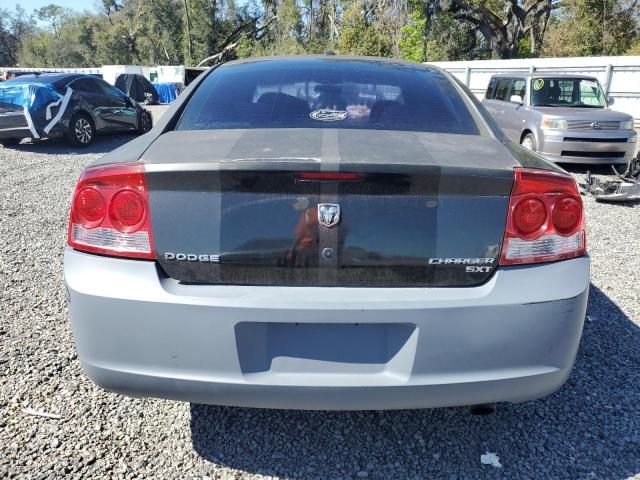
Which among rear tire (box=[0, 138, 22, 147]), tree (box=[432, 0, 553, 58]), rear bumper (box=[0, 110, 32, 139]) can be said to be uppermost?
tree (box=[432, 0, 553, 58])

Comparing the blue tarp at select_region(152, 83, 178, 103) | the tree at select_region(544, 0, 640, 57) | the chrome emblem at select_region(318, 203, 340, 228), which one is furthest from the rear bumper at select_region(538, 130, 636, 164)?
the blue tarp at select_region(152, 83, 178, 103)

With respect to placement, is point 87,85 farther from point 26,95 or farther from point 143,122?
point 143,122

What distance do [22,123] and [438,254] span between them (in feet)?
34.4

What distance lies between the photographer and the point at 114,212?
1.87m

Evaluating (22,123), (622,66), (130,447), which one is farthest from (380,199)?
(622,66)

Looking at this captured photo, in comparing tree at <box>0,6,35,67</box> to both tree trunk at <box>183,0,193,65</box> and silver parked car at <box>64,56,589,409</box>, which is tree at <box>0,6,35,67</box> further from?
silver parked car at <box>64,56,589,409</box>

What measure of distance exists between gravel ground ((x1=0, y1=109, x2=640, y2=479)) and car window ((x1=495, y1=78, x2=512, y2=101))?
27.9ft

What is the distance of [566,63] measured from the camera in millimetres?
17078

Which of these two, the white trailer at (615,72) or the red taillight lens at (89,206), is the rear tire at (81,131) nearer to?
the white trailer at (615,72)

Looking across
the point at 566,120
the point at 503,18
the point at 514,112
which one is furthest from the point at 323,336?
the point at 503,18

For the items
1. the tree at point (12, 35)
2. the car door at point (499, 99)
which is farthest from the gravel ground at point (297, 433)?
the tree at point (12, 35)

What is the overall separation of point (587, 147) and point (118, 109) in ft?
32.5

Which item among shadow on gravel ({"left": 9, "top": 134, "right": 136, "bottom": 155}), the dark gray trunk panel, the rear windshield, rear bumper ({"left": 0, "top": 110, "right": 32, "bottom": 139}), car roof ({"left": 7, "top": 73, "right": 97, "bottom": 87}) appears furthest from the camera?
shadow on gravel ({"left": 9, "top": 134, "right": 136, "bottom": 155})

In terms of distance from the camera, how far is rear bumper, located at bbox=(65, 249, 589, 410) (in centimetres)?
177
